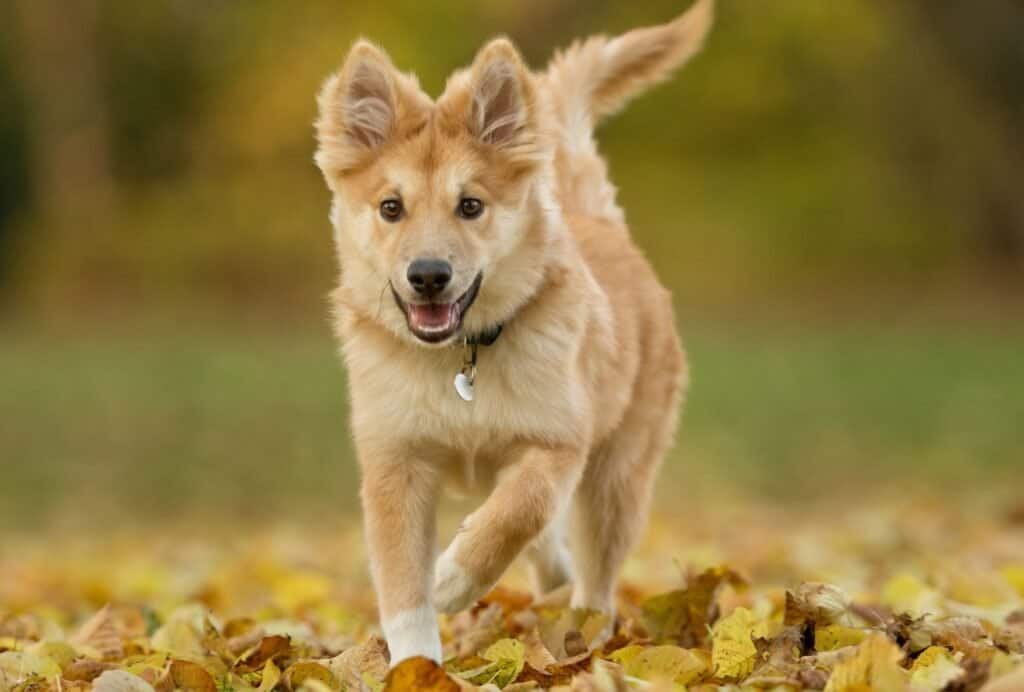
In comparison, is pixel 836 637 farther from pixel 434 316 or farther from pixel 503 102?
pixel 503 102

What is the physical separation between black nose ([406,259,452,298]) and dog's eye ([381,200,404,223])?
29cm

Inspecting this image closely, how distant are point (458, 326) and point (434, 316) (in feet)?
0.27

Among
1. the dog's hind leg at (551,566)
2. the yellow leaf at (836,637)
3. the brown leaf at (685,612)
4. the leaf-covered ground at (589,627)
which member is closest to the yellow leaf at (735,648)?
the leaf-covered ground at (589,627)

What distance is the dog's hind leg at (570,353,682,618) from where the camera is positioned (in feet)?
18.3

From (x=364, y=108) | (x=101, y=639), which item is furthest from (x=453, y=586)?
(x=364, y=108)

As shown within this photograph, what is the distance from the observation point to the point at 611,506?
565 cm

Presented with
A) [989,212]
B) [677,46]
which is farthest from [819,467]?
[989,212]

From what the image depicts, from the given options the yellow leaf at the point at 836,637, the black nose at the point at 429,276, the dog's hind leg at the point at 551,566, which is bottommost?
the yellow leaf at the point at 836,637

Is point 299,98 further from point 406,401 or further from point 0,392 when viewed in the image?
point 406,401

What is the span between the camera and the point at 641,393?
580 cm

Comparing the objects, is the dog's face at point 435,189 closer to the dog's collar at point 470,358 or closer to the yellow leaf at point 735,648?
the dog's collar at point 470,358

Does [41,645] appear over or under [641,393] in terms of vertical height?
under

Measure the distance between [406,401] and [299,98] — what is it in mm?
28741

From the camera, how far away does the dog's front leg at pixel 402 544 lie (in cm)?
458
